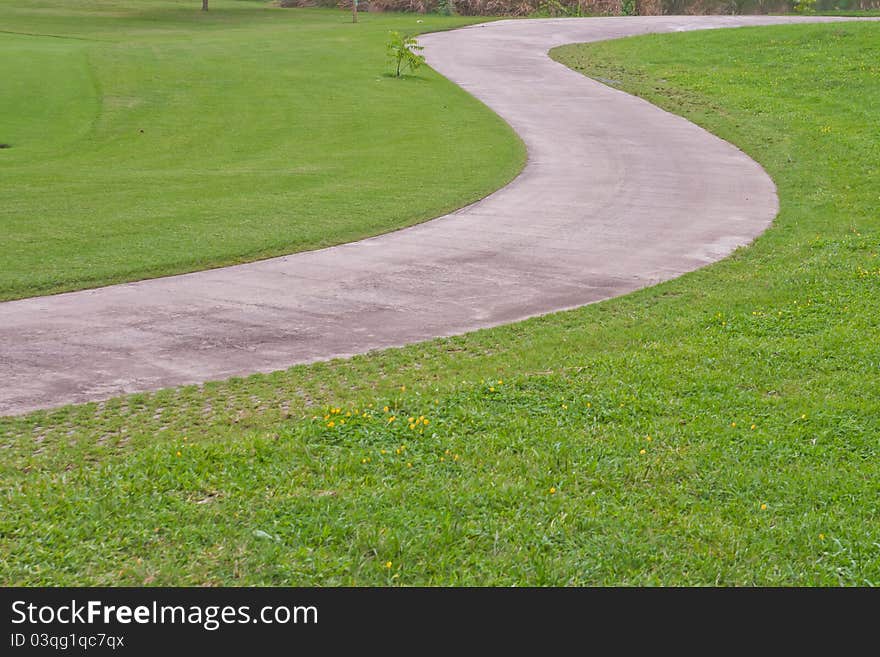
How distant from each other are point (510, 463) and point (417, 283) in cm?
522

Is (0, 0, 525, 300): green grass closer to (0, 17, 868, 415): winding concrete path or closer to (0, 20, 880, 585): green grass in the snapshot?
(0, 17, 868, 415): winding concrete path

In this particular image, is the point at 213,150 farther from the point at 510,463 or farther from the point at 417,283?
the point at 510,463

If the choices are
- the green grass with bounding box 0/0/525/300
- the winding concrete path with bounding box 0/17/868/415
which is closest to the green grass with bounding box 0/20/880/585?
the winding concrete path with bounding box 0/17/868/415

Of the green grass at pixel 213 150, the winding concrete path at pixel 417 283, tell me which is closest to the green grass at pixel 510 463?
the winding concrete path at pixel 417 283

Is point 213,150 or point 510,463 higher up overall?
point 213,150

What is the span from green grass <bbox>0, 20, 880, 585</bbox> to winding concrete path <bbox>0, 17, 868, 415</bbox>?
0.56 metres

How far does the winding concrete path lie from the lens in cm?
828

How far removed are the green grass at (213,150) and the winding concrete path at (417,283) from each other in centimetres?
83

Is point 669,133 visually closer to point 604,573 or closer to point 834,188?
point 834,188

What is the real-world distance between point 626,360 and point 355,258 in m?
5.01

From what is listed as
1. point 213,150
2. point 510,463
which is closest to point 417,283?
point 510,463

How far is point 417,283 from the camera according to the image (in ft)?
36.0
